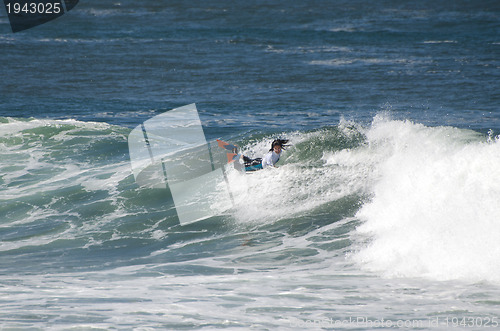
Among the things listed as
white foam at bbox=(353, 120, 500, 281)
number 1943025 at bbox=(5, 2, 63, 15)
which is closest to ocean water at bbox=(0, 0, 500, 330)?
white foam at bbox=(353, 120, 500, 281)

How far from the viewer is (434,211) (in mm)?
10523

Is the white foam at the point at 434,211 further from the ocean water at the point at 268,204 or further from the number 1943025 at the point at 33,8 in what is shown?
the number 1943025 at the point at 33,8

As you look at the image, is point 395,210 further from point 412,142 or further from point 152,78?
point 152,78

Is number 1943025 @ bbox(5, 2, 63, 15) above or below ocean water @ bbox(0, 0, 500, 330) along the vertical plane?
above

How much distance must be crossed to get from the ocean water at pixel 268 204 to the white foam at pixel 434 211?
31 mm

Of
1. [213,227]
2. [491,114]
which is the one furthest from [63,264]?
[491,114]

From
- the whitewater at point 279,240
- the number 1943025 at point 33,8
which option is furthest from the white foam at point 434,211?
the number 1943025 at point 33,8

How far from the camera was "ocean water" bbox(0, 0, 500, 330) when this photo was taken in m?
7.67

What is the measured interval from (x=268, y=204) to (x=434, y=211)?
11.5 ft

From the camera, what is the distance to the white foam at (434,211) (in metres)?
8.91

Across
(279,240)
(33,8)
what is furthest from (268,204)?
(33,8)

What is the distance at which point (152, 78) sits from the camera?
95.6 feet

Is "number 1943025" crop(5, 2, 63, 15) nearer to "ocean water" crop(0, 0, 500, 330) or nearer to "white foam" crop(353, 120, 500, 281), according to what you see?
"ocean water" crop(0, 0, 500, 330)

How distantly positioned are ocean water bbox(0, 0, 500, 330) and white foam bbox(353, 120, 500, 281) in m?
0.03
